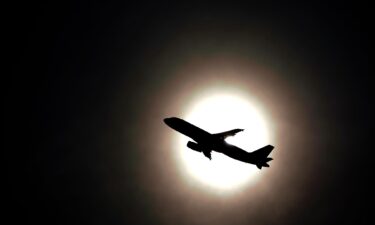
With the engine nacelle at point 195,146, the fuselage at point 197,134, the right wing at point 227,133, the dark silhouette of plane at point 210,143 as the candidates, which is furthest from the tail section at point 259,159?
the engine nacelle at point 195,146

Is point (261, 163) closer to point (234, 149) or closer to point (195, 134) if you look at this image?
point (234, 149)

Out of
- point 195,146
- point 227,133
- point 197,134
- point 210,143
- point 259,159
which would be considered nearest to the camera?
point 197,134

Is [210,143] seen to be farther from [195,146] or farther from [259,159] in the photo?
[259,159]

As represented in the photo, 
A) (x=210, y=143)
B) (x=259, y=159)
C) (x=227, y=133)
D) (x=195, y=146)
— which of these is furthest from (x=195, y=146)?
(x=259, y=159)

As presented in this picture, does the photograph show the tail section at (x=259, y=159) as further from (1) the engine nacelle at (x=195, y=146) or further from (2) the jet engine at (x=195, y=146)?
(1) the engine nacelle at (x=195, y=146)

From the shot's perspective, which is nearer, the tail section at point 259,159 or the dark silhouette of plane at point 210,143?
the dark silhouette of plane at point 210,143

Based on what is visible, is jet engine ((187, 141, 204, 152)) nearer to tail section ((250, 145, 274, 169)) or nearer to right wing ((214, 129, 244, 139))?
right wing ((214, 129, 244, 139))

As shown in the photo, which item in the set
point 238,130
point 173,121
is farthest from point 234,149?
point 173,121

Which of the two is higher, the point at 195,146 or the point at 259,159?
the point at 259,159
